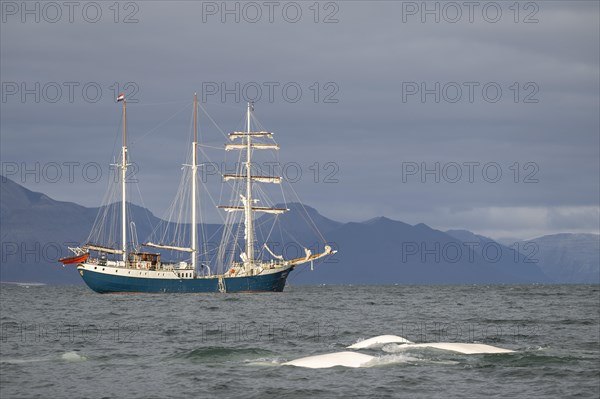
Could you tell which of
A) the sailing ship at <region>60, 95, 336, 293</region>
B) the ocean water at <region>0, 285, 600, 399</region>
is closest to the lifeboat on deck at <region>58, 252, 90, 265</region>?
the sailing ship at <region>60, 95, 336, 293</region>

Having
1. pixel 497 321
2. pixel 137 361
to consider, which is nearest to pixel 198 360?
pixel 137 361

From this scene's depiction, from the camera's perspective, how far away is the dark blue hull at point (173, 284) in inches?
5551

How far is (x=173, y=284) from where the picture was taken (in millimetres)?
142750

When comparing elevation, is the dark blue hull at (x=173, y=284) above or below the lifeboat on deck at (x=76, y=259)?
A: below

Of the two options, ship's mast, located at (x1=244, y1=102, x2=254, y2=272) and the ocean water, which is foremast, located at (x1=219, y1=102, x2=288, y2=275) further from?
the ocean water

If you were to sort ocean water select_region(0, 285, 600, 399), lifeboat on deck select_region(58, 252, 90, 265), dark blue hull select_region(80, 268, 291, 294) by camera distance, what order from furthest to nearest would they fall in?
dark blue hull select_region(80, 268, 291, 294) < lifeboat on deck select_region(58, 252, 90, 265) < ocean water select_region(0, 285, 600, 399)

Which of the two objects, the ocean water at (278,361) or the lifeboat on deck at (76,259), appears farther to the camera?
the lifeboat on deck at (76,259)

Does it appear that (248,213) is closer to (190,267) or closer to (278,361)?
(190,267)

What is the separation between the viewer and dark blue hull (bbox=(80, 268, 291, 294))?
141 metres

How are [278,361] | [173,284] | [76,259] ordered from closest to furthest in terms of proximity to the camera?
[278,361], [76,259], [173,284]

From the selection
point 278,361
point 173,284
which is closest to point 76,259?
point 173,284

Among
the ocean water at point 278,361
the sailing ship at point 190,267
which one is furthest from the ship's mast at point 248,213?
the ocean water at point 278,361

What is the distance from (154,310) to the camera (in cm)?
9588

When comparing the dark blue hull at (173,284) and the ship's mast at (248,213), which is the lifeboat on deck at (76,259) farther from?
the ship's mast at (248,213)
